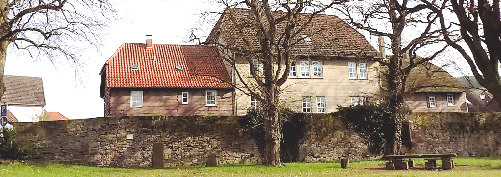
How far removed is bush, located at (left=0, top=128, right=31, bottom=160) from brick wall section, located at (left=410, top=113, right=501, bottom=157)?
19871 mm

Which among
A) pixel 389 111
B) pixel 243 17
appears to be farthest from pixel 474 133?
pixel 243 17

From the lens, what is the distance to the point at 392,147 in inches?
941

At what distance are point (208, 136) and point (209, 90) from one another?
952cm

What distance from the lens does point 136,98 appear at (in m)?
31.1

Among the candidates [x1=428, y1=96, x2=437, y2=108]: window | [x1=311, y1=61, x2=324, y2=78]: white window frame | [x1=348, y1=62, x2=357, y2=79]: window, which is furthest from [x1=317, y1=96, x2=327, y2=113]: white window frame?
[x1=428, y1=96, x2=437, y2=108]: window

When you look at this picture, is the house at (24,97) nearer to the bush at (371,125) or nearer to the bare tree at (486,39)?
the bush at (371,125)

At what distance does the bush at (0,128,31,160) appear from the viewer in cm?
2092

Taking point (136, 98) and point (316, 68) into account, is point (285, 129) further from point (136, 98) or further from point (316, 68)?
point (136, 98)

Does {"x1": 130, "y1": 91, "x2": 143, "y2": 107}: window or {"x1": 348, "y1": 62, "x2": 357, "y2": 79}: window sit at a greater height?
{"x1": 348, "y1": 62, "x2": 357, "y2": 79}: window

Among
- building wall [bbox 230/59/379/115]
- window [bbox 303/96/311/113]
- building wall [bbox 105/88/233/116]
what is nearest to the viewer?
building wall [bbox 105/88/233/116]

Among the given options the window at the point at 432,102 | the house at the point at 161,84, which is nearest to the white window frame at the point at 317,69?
the house at the point at 161,84

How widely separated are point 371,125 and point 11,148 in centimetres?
1778

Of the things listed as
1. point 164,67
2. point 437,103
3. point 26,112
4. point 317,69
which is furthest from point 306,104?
point 26,112

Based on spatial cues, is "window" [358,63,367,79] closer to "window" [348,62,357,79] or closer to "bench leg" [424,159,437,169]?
"window" [348,62,357,79]
